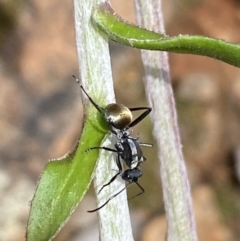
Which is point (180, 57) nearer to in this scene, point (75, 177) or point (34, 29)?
point (34, 29)

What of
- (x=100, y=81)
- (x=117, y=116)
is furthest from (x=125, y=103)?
(x=100, y=81)

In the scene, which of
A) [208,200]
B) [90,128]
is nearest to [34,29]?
[208,200]

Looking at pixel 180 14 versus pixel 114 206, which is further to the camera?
pixel 180 14

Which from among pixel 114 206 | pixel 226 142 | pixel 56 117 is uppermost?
pixel 56 117

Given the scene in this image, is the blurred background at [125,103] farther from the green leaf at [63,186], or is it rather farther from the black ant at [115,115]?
the green leaf at [63,186]

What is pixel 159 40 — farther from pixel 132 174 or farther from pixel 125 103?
pixel 125 103

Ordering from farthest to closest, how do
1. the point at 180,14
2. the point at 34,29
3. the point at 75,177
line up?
the point at 180,14 → the point at 34,29 → the point at 75,177
